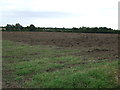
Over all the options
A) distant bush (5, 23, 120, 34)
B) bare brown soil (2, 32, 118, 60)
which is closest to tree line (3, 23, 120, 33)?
distant bush (5, 23, 120, 34)

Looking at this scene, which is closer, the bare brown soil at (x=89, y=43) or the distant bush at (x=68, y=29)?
the bare brown soil at (x=89, y=43)

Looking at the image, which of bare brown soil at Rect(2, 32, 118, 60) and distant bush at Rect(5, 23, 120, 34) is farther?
distant bush at Rect(5, 23, 120, 34)

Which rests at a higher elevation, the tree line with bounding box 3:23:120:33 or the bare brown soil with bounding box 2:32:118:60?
the tree line with bounding box 3:23:120:33

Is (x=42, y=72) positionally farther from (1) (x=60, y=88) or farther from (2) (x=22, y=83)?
(1) (x=60, y=88)

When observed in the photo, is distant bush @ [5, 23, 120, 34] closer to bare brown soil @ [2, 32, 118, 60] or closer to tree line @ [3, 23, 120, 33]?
tree line @ [3, 23, 120, 33]

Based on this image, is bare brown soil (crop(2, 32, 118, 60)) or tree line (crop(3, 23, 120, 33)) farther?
tree line (crop(3, 23, 120, 33))

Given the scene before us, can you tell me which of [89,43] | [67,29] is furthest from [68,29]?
[89,43]

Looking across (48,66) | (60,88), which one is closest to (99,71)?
(60,88)

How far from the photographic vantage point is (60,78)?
868cm

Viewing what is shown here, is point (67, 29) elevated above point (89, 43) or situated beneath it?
elevated above

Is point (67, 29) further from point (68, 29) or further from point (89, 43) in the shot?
point (89, 43)

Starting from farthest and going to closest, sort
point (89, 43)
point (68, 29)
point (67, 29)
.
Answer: point (67, 29) < point (68, 29) < point (89, 43)

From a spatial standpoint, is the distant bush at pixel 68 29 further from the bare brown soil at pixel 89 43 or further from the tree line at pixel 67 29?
the bare brown soil at pixel 89 43

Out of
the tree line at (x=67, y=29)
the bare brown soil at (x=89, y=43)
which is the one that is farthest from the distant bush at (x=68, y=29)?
the bare brown soil at (x=89, y=43)
